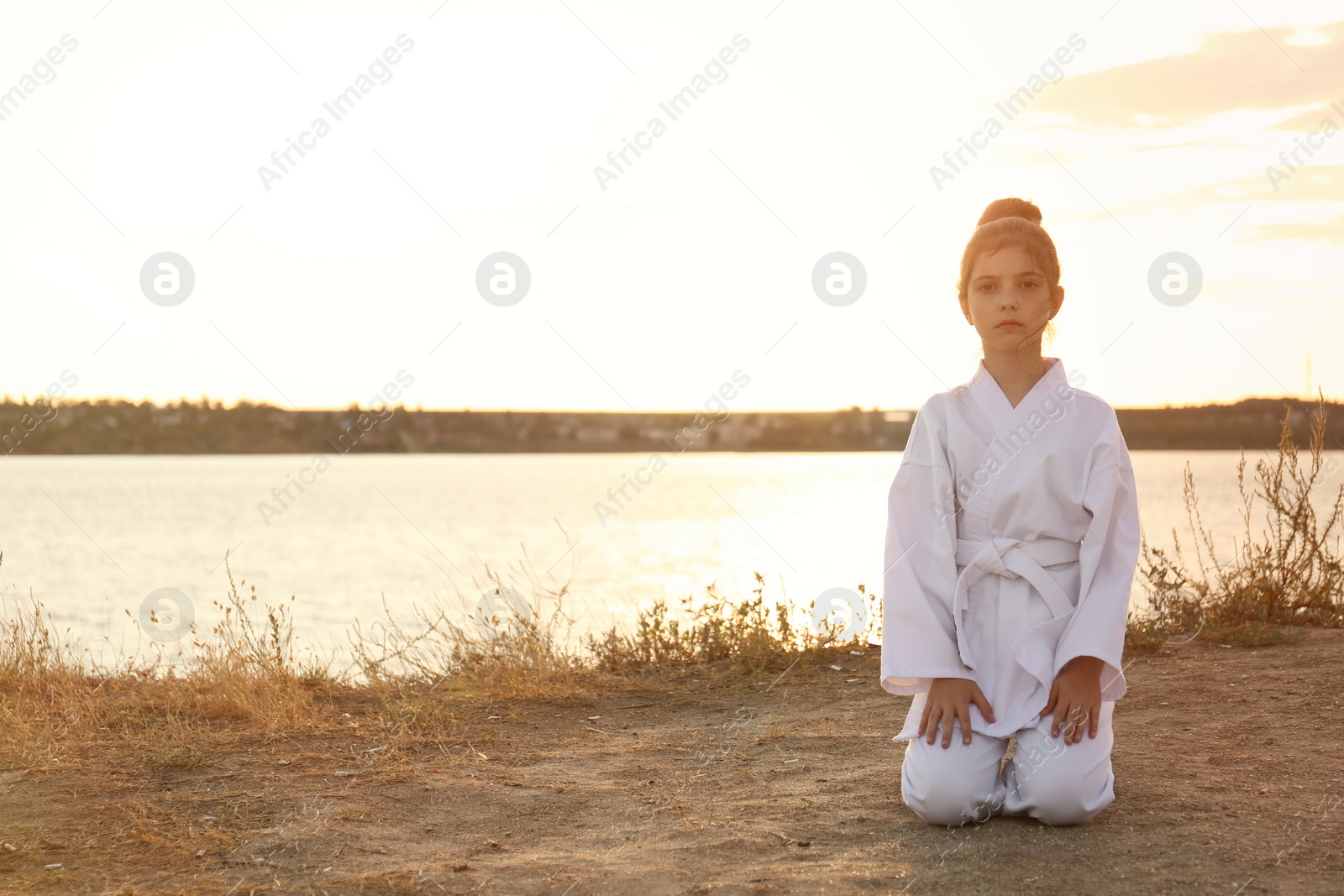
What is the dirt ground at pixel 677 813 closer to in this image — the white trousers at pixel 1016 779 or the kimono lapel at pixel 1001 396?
the white trousers at pixel 1016 779

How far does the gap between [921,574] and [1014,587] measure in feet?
1.03

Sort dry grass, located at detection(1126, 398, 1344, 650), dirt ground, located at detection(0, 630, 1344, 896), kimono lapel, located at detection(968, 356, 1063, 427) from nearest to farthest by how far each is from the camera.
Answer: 1. dirt ground, located at detection(0, 630, 1344, 896)
2. kimono lapel, located at detection(968, 356, 1063, 427)
3. dry grass, located at detection(1126, 398, 1344, 650)

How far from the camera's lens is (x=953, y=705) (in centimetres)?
342

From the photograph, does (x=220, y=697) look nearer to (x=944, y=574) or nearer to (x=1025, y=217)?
(x=944, y=574)

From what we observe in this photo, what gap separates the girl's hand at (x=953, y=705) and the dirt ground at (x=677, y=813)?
1.04 ft

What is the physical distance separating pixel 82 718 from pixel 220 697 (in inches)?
25.1

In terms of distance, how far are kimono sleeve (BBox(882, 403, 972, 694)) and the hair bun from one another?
2.57 ft

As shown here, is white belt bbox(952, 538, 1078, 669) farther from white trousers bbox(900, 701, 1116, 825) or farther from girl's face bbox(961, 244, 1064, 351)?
girl's face bbox(961, 244, 1064, 351)

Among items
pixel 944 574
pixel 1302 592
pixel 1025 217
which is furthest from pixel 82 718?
pixel 1302 592

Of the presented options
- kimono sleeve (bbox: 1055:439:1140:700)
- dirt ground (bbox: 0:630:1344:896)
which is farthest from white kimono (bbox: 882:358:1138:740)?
dirt ground (bbox: 0:630:1344:896)

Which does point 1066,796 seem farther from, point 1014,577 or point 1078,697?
point 1014,577

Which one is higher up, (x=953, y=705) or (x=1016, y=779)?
(x=953, y=705)

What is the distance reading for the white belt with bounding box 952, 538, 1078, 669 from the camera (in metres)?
3.39

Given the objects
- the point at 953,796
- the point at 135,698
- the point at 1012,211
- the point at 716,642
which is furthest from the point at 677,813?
the point at 135,698
